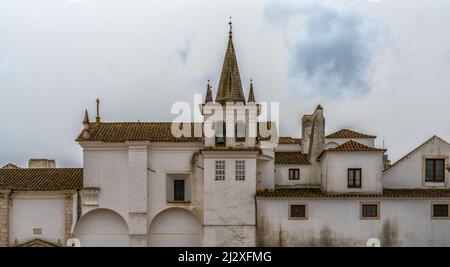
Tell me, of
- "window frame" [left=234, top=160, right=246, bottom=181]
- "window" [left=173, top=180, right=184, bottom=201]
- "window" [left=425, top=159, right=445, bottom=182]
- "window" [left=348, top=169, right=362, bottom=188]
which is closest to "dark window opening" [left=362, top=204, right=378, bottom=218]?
"window" [left=348, top=169, right=362, bottom=188]

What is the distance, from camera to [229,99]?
45594mm

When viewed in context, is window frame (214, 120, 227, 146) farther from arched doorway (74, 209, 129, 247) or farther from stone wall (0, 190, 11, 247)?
stone wall (0, 190, 11, 247)

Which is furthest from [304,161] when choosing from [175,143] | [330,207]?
[175,143]

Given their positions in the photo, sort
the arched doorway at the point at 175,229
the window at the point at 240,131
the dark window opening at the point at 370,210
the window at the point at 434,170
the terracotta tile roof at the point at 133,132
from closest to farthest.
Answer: the dark window opening at the point at 370,210, the window at the point at 240,131, the arched doorway at the point at 175,229, the terracotta tile roof at the point at 133,132, the window at the point at 434,170

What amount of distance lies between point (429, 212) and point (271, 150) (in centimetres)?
1099

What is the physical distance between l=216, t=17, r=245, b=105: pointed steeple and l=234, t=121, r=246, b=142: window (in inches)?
72.8

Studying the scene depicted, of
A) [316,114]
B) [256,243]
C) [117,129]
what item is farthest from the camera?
[316,114]

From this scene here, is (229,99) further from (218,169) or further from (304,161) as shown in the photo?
(304,161)

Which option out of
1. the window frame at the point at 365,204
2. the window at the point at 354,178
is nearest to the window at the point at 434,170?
the window frame at the point at 365,204

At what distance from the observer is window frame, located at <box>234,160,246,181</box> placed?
4347 cm

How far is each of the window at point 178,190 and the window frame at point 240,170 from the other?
3.93 m

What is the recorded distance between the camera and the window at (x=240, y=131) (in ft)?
145

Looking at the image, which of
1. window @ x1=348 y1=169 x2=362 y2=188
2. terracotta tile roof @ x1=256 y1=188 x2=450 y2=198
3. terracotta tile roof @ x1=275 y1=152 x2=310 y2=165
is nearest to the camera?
terracotta tile roof @ x1=256 y1=188 x2=450 y2=198

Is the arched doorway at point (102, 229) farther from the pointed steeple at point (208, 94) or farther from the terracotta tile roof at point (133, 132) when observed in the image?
the pointed steeple at point (208, 94)
